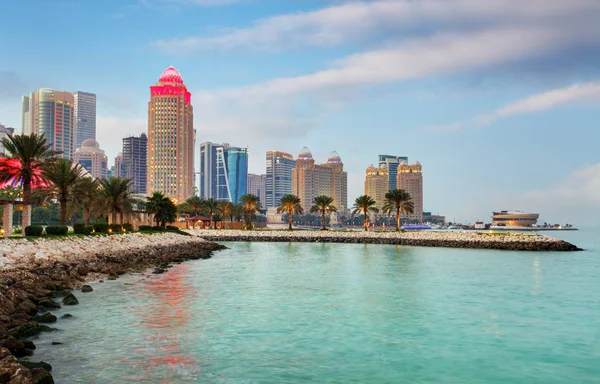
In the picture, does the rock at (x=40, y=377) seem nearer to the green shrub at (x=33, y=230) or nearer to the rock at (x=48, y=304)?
the rock at (x=48, y=304)

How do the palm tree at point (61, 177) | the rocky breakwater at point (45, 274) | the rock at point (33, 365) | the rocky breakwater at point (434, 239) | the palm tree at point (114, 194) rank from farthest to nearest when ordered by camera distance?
the rocky breakwater at point (434, 239)
the palm tree at point (114, 194)
the palm tree at point (61, 177)
the rocky breakwater at point (45, 274)
the rock at point (33, 365)

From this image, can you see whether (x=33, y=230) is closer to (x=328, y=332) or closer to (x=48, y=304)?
(x=48, y=304)

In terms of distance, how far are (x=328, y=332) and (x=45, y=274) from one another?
1984cm

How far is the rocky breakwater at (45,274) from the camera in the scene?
45.5 ft

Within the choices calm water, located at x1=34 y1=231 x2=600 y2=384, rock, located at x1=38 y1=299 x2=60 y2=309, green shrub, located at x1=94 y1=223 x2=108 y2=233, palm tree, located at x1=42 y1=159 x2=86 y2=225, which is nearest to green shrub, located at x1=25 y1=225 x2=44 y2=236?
palm tree, located at x1=42 y1=159 x2=86 y2=225

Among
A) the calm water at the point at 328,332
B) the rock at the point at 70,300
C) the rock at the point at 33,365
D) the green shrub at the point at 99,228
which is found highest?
the green shrub at the point at 99,228

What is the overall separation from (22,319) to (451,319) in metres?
18.7

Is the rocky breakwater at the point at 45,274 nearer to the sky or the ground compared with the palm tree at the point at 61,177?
nearer to the ground

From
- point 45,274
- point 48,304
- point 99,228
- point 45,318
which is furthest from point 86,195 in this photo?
point 45,318

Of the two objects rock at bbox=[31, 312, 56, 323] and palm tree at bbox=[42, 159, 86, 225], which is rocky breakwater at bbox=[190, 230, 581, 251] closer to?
palm tree at bbox=[42, 159, 86, 225]

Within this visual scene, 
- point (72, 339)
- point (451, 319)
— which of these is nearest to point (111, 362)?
point (72, 339)

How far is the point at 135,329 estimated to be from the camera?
1994 cm

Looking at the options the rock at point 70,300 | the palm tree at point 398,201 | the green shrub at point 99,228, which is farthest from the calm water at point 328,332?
the palm tree at point 398,201

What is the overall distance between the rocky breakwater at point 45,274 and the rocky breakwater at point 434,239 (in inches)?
1745
